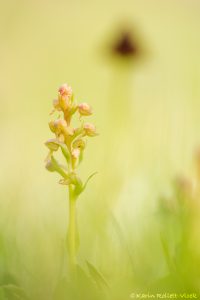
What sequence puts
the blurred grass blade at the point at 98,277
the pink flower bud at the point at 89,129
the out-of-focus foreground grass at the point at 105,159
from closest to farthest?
the blurred grass blade at the point at 98,277 < the out-of-focus foreground grass at the point at 105,159 < the pink flower bud at the point at 89,129

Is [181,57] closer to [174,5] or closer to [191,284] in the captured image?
[174,5]

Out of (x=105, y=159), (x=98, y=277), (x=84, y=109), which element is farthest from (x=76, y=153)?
(x=105, y=159)

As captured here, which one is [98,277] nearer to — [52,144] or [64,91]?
[52,144]

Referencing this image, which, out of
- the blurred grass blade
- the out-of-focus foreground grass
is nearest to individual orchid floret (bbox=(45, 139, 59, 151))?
the out-of-focus foreground grass

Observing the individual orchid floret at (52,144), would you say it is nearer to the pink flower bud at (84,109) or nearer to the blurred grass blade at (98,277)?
the pink flower bud at (84,109)

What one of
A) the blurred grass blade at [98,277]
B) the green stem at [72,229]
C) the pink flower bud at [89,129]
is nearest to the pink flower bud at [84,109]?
the pink flower bud at [89,129]

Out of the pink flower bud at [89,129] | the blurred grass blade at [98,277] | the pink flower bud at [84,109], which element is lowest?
the blurred grass blade at [98,277]

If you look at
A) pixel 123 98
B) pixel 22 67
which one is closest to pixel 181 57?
pixel 22 67

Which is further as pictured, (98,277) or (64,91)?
(64,91)

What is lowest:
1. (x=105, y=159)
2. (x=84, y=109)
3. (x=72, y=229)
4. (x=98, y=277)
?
(x=98, y=277)

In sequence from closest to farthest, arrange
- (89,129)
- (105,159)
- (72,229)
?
(72,229), (89,129), (105,159)
